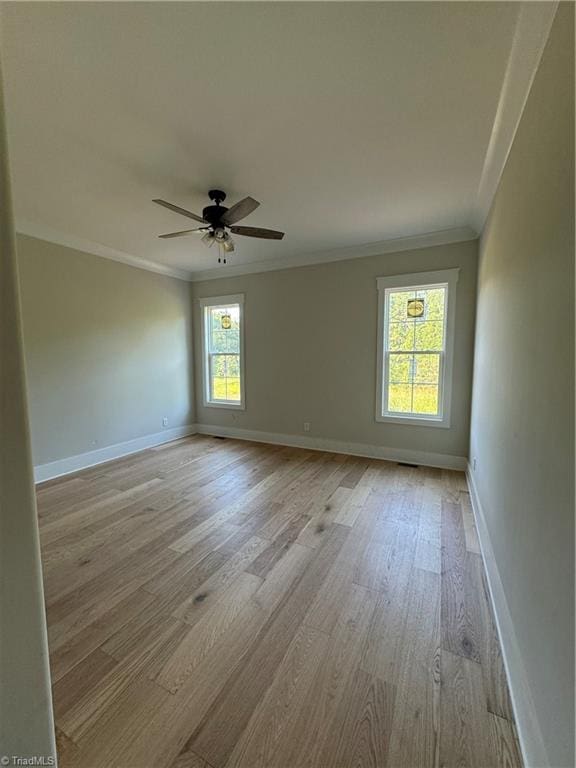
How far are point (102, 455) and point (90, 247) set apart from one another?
2.66m

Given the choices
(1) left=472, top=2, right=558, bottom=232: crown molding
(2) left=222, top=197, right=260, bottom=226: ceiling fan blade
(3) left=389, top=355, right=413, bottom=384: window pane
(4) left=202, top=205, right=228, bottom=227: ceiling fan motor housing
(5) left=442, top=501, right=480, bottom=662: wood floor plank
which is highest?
(1) left=472, top=2, right=558, bottom=232: crown molding

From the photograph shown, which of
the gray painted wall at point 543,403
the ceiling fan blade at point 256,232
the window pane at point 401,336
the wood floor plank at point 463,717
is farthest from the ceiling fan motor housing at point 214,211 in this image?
the wood floor plank at point 463,717

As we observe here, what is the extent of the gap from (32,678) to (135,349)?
176 inches

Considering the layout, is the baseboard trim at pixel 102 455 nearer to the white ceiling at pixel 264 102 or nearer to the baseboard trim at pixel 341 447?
the baseboard trim at pixel 341 447

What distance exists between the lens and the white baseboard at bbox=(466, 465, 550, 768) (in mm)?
1003

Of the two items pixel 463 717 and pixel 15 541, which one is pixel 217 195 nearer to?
pixel 15 541

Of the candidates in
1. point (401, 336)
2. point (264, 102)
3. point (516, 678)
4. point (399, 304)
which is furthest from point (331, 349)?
point (516, 678)

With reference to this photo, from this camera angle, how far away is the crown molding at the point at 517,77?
4.08 feet

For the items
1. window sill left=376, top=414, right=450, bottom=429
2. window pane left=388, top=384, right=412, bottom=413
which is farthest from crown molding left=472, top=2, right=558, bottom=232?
window sill left=376, top=414, right=450, bottom=429

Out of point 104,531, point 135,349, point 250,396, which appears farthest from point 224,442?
point 104,531

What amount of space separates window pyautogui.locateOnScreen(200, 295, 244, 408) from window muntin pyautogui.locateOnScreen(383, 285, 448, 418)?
234cm

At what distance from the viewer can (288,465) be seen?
3965 millimetres

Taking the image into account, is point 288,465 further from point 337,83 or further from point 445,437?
point 337,83

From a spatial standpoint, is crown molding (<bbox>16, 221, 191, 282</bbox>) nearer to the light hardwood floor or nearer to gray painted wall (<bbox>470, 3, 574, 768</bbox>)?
the light hardwood floor
